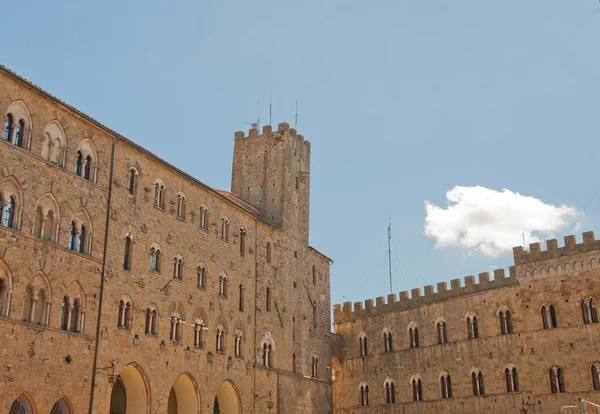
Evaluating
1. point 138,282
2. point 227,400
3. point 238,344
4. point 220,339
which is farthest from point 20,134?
point 227,400

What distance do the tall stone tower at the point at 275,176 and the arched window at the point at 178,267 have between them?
9557 millimetres

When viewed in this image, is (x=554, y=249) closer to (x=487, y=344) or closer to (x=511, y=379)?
(x=487, y=344)

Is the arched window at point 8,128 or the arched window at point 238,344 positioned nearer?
the arched window at point 8,128

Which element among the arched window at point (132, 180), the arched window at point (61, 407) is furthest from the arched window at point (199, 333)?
the arched window at point (61, 407)

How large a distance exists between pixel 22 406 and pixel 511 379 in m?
24.1

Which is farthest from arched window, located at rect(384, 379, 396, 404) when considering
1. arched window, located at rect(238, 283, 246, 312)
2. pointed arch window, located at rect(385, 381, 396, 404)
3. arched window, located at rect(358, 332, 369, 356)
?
arched window, located at rect(238, 283, 246, 312)

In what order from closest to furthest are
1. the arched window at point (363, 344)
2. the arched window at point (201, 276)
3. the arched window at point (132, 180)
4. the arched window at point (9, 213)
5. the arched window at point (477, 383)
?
the arched window at point (9, 213) → the arched window at point (132, 180) → the arched window at point (201, 276) → the arched window at point (477, 383) → the arched window at point (363, 344)

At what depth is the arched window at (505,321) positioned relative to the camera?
36.4 metres

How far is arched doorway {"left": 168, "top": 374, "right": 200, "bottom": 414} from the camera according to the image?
99.7 feet

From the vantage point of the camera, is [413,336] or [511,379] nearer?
Result: [511,379]

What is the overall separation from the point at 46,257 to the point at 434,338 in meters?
23.1

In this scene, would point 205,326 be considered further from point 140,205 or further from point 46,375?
point 46,375

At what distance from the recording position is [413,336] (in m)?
40.2

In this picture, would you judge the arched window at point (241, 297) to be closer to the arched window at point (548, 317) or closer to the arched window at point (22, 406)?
the arched window at point (22, 406)
